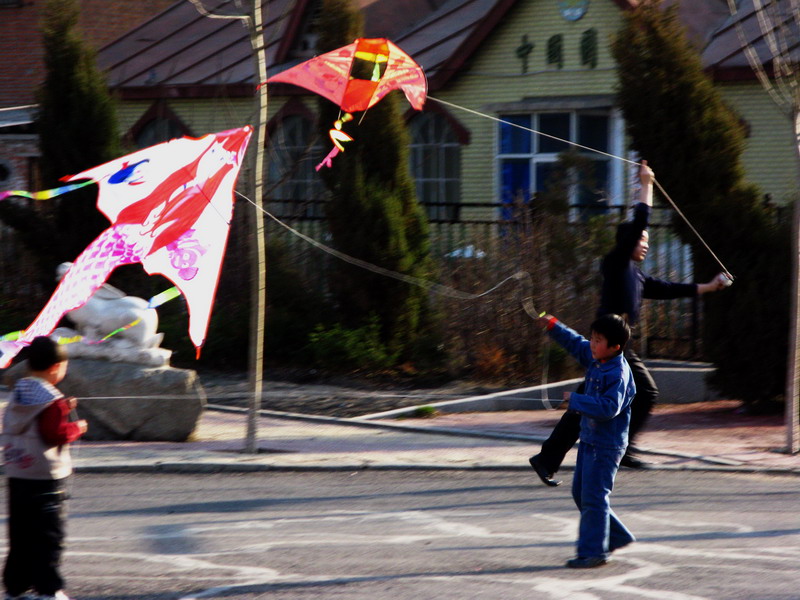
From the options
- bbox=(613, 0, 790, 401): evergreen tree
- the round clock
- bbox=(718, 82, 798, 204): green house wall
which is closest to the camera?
bbox=(613, 0, 790, 401): evergreen tree

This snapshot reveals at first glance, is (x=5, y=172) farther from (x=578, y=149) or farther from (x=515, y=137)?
(x=578, y=149)

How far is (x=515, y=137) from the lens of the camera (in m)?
20.7

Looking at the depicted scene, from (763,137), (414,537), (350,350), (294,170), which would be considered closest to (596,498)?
(414,537)

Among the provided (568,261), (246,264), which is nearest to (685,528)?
(568,261)

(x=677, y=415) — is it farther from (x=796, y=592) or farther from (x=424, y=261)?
(x=796, y=592)

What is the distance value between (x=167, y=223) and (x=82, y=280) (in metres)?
0.74

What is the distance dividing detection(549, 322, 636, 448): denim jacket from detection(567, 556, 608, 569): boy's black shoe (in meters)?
0.61

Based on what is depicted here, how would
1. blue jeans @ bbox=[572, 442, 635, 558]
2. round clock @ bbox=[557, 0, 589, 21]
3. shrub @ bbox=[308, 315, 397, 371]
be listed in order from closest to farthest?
blue jeans @ bbox=[572, 442, 635, 558]
shrub @ bbox=[308, 315, 397, 371]
round clock @ bbox=[557, 0, 589, 21]

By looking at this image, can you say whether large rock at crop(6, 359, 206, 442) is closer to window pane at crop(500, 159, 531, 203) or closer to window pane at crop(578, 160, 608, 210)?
window pane at crop(578, 160, 608, 210)

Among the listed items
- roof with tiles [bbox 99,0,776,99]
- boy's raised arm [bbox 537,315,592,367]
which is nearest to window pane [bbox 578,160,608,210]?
roof with tiles [bbox 99,0,776,99]

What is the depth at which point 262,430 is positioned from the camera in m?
10.8

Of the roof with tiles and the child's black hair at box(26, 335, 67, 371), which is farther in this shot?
the roof with tiles

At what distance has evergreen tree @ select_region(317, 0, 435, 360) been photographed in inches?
556

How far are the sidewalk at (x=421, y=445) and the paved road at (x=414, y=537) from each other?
24 centimetres
